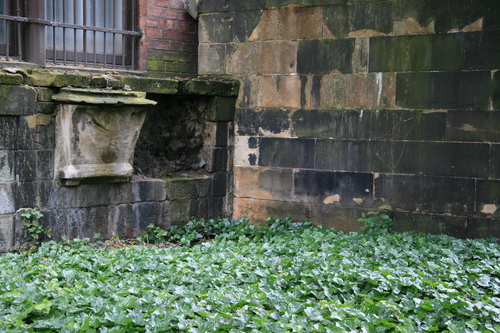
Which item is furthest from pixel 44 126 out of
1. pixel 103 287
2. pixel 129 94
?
pixel 103 287

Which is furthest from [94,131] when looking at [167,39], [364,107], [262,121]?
[364,107]

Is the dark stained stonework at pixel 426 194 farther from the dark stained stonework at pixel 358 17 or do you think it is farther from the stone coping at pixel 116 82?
the stone coping at pixel 116 82

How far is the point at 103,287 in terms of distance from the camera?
3.84m

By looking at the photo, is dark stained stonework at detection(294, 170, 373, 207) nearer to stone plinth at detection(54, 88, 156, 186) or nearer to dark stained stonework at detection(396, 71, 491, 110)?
dark stained stonework at detection(396, 71, 491, 110)

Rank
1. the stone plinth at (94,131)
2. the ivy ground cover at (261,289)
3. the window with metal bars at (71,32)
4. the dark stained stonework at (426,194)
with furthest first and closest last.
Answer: the window with metal bars at (71,32), the dark stained stonework at (426,194), the stone plinth at (94,131), the ivy ground cover at (261,289)

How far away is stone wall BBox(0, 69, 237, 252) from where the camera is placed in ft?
17.4

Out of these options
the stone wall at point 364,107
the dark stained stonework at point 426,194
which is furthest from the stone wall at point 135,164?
the dark stained stonework at point 426,194

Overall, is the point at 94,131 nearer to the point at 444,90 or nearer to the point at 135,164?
the point at 135,164

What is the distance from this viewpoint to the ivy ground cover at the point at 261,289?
3.23 m

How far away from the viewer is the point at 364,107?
624cm

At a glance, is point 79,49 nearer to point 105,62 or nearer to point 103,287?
point 105,62

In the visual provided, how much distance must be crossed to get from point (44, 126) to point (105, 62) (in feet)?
5.81

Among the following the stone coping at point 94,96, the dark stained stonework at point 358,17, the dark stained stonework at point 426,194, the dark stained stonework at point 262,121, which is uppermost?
the dark stained stonework at point 358,17

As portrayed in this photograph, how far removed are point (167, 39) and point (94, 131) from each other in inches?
94.5
